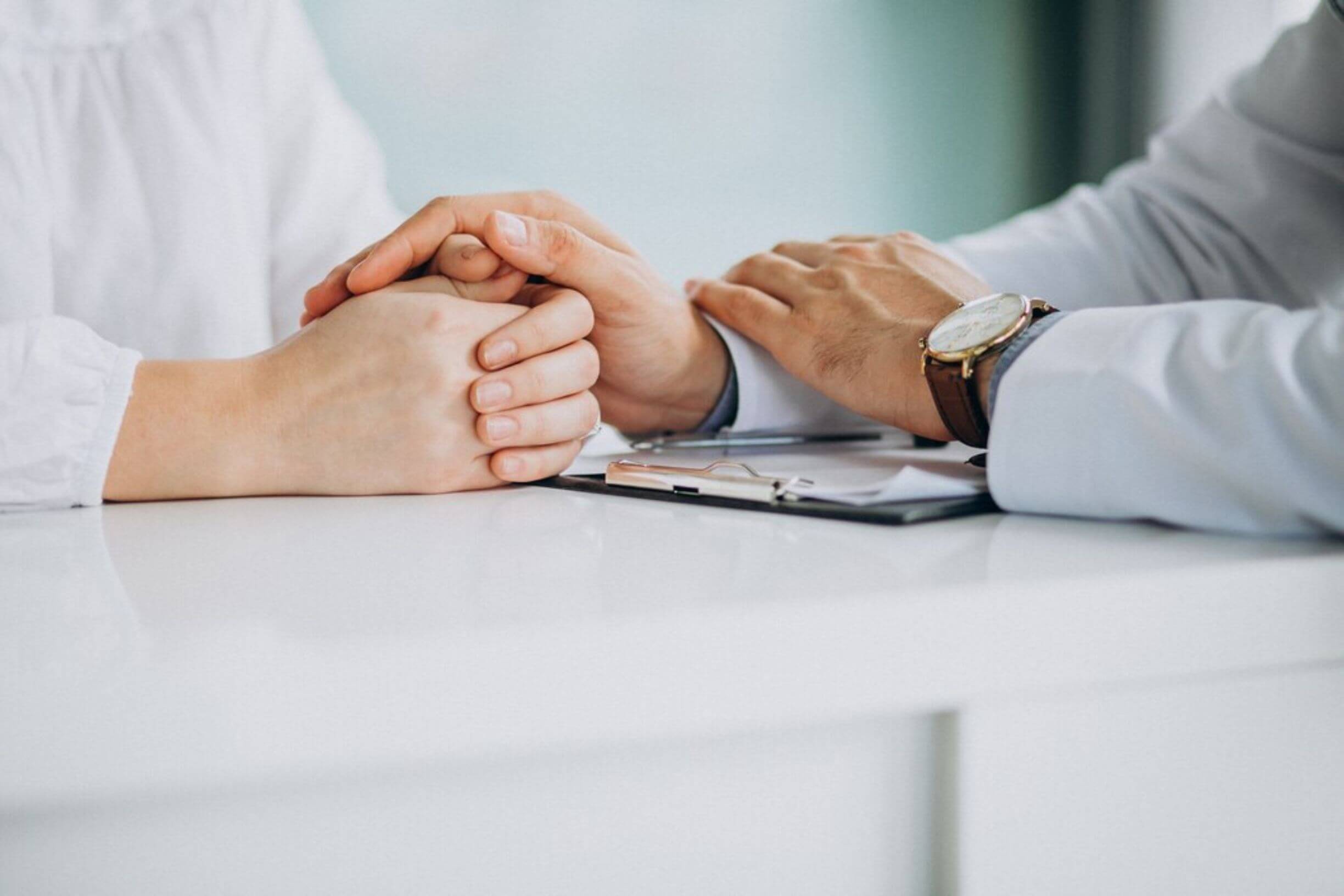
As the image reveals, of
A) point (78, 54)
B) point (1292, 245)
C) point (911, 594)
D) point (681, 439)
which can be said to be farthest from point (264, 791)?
point (1292, 245)

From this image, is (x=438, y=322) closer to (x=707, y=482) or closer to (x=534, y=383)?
(x=534, y=383)

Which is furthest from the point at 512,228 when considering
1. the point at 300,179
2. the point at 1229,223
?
the point at 1229,223

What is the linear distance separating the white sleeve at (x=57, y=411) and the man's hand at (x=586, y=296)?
15 centimetres

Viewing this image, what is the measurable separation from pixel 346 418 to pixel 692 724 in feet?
1.30

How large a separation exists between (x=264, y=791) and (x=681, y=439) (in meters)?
0.62

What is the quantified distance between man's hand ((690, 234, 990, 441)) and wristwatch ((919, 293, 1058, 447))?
0.03 m

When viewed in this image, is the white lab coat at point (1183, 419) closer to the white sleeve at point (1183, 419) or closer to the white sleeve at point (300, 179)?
the white sleeve at point (1183, 419)

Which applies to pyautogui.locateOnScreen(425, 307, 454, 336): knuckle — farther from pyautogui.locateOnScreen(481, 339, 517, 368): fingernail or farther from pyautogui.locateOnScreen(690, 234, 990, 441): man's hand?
pyautogui.locateOnScreen(690, 234, 990, 441): man's hand

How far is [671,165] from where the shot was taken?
2549mm

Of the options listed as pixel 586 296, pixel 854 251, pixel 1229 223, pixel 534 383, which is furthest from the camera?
pixel 1229 223

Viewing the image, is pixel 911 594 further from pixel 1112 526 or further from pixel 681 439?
pixel 681 439

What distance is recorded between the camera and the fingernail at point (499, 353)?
0.67 metres

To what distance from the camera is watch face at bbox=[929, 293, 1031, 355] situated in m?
0.59

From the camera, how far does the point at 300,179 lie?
1.25m
